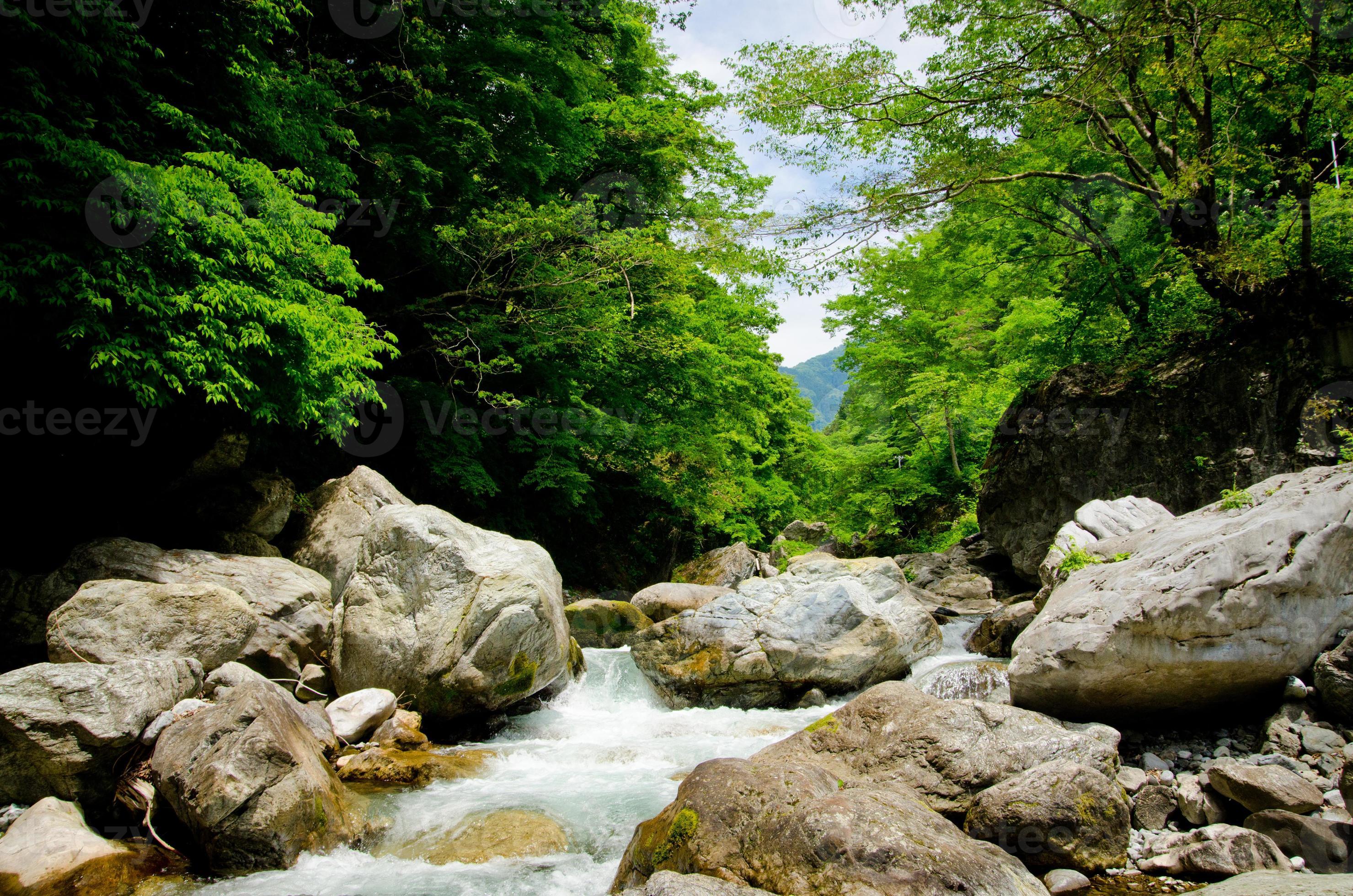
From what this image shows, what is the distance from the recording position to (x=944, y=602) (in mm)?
14773

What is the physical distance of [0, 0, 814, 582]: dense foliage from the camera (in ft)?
21.2

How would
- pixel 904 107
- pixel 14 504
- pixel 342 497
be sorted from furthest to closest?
pixel 904 107, pixel 342 497, pixel 14 504

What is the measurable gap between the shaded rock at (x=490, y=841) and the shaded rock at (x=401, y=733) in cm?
179

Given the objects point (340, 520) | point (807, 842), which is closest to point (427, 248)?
point (340, 520)

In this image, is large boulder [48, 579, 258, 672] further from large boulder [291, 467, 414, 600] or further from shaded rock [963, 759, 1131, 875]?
shaded rock [963, 759, 1131, 875]

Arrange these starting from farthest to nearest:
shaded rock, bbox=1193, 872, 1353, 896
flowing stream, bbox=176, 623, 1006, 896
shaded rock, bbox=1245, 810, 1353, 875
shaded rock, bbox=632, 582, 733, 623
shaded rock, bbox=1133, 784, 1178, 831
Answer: shaded rock, bbox=632, 582, 733, 623 → shaded rock, bbox=1133, 784, 1178, 831 → flowing stream, bbox=176, 623, 1006, 896 → shaded rock, bbox=1245, 810, 1353, 875 → shaded rock, bbox=1193, 872, 1353, 896

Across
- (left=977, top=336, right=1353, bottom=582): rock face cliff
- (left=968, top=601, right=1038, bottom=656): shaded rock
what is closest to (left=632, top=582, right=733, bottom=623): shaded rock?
(left=968, top=601, right=1038, bottom=656): shaded rock

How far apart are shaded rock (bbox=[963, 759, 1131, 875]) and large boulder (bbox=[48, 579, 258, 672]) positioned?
6586 millimetres

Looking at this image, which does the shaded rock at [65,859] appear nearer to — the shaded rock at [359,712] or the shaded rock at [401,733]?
the shaded rock at [359,712]

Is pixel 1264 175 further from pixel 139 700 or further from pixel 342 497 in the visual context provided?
pixel 139 700

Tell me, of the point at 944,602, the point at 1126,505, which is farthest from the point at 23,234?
the point at 944,602

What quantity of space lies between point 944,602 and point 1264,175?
9.78 m

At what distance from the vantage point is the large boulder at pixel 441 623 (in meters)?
7.34

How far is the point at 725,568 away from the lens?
57.4ft
